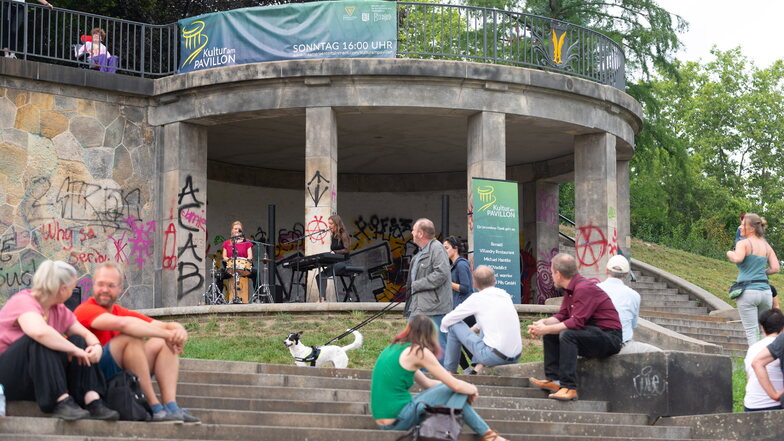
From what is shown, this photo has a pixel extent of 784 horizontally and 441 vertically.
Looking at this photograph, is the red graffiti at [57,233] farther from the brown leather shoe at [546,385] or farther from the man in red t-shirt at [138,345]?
the man in red t-shirt at [138,345]

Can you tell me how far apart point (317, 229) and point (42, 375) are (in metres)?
9.93

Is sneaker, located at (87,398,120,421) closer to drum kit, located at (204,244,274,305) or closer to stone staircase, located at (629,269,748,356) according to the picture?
drum kit, located at (204,244,274,305)

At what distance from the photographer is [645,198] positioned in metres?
40.9

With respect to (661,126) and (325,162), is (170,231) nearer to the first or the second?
(325,162)

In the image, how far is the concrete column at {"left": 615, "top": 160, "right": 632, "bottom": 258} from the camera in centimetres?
2166

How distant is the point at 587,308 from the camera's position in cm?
988

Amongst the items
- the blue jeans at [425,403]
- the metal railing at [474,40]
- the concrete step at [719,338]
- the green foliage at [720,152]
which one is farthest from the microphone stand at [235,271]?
the green foliage at [720,152]

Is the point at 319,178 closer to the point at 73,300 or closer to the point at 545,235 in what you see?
the point at 73,300

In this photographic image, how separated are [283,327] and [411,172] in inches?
447

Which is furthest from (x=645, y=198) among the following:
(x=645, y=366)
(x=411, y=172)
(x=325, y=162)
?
(x=645, y=366)

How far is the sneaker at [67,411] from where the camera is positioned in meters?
7.67

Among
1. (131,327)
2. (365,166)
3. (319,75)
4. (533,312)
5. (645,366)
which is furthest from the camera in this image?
(365,166)

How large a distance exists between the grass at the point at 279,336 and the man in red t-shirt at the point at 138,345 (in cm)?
488

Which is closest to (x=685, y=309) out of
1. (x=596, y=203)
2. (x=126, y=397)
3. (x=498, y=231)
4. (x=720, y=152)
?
(x=596, y=203)
